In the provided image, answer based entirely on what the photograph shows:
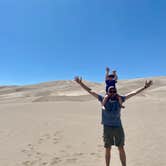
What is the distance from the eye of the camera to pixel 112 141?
6512 millimetres

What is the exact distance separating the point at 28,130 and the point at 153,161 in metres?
6.74

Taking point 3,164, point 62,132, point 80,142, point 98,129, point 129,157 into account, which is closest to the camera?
point 3,164

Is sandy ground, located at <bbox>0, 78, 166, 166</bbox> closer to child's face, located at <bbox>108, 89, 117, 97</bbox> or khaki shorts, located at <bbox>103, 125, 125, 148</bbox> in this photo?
khaki shorts, located at <bbox>103, 125, 125, 148</bbox>

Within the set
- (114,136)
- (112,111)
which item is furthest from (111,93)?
(114,136)

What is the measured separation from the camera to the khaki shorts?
21.1ft

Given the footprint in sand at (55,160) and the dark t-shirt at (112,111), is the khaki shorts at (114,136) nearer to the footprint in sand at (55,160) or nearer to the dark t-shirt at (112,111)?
the dark t-shirt at (112,111)

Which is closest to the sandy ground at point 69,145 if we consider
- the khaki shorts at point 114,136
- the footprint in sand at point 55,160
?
the footprint in sand at point 55,160

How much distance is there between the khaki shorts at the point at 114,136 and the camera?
6430mm

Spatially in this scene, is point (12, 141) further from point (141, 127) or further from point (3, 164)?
point (141, 127)

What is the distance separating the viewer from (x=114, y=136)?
6.48m

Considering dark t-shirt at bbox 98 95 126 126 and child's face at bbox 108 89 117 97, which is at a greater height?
child's face at bbox 108 89 117 97

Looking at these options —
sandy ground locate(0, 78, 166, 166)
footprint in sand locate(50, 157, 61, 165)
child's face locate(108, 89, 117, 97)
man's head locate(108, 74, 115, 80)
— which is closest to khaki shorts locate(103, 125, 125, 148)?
child's face locate(108, 89, 117, 97)

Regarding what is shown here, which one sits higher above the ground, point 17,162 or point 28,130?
point 28,130

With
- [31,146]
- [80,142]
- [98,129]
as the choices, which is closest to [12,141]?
[31,146]
